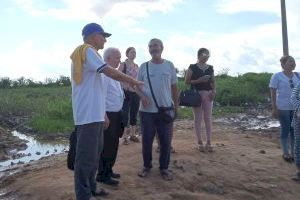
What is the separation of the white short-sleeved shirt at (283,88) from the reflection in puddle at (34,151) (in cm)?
483

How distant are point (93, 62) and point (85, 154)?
100 cm

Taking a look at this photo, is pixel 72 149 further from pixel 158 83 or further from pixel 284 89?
pixel 284 89

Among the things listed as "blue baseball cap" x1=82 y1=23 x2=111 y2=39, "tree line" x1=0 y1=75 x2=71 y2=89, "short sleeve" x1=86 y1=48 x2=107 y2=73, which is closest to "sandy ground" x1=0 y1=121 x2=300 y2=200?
"short sleeve" x1=86 y1=48 x2=107 y2=73

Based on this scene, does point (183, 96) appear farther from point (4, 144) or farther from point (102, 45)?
point (4, 144)

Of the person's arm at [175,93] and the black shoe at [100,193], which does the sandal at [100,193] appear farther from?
the person's arm at [175,93]

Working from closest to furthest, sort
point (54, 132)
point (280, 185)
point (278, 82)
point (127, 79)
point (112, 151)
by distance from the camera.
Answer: point (127, 79) → point (112, 151) → point (280, 185) → point (278, 82) → point (54, 132)

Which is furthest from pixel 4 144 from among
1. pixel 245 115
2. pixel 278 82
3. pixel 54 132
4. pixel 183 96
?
pixel 245 115

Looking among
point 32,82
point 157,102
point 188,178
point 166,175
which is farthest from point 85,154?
point 32,82

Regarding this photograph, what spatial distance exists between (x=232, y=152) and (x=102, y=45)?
14.4 feet

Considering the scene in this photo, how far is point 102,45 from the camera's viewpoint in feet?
18.6

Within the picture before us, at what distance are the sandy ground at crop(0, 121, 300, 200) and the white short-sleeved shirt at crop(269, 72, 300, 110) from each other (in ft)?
3.51

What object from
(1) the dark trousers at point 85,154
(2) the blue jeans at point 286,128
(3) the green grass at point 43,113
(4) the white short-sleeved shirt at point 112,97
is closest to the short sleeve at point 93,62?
(1) the dark trousers at point 85,154

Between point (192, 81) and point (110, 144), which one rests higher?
point (192, 81)

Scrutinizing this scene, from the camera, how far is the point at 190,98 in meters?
8.30
